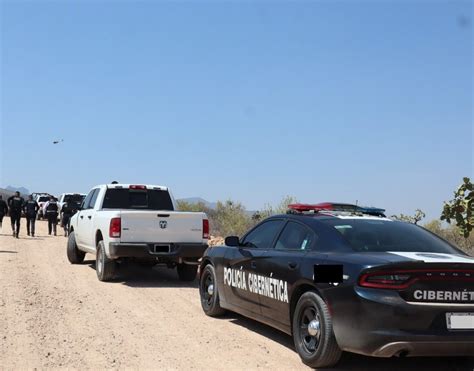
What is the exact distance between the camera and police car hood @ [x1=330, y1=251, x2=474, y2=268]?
5.41m

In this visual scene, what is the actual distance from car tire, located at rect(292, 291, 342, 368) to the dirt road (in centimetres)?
24

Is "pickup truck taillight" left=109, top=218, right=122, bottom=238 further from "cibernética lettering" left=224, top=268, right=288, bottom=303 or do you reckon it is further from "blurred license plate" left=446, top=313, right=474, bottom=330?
"blurred license plate" left=446, top=313, right=474, bottom=330

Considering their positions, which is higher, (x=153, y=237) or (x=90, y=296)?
(x=153, y=237)

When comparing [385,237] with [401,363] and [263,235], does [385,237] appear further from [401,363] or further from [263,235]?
[263,235]

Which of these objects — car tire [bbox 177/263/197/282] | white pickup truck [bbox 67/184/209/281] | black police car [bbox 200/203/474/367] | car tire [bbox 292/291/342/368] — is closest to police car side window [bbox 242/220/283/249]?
black police car [bbox 200/203/474/367]

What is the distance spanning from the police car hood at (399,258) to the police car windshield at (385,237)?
0.20 metres

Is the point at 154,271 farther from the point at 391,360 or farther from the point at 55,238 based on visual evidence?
the point at 55,238

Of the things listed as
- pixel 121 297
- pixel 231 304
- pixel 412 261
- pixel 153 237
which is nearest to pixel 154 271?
pixel 153 237

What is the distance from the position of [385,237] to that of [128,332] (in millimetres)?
3396

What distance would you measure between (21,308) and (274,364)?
4475 millimetres

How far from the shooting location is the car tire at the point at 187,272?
41.1ft

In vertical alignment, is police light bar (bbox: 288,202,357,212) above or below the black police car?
above

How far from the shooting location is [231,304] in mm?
7980

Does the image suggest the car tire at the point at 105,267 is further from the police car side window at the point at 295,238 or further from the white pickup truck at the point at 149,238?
the police car side window at the point at 295,238
